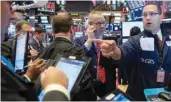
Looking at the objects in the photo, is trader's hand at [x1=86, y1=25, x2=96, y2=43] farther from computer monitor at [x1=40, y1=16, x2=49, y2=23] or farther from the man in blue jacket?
computer monitor at [x1=40, y1=16, x2=49, y2=23]

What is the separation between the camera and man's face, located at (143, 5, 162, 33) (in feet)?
10.7

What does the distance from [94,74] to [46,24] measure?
26.2ft

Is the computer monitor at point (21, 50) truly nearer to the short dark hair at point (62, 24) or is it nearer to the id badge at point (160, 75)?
the short dark hair at point (62, 24)

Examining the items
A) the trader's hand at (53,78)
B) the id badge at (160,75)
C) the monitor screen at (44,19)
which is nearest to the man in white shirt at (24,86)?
the trader's hand at (53,78)

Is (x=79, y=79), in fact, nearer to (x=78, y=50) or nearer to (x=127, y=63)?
(x=78, y=50)

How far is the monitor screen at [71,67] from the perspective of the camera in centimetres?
199

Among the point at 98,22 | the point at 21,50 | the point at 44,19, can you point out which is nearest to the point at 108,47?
the point at 21,50

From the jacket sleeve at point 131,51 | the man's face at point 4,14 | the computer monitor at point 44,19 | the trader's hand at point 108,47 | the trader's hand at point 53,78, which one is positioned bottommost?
the computer monitor at point 44,19

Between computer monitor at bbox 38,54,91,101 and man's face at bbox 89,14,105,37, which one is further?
man's face at bbox 89,14,105,37

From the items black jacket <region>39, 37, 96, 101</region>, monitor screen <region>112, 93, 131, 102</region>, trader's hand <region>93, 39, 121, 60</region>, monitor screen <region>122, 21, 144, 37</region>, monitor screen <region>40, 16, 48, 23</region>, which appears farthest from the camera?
monitor screen <region>40, 16, 48, 23</region>

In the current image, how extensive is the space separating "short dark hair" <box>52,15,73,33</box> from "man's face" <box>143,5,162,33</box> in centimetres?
80

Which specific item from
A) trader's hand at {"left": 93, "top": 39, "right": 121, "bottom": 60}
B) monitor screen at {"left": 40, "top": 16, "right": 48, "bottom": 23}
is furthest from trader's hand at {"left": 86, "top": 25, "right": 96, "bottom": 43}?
monitor screen at {"left": 40, "top": 16, "right": 48, "bottom": 23}

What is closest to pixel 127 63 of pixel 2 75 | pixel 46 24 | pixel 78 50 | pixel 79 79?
pixel 78 50

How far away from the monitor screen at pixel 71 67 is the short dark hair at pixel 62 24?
1.15 meters
